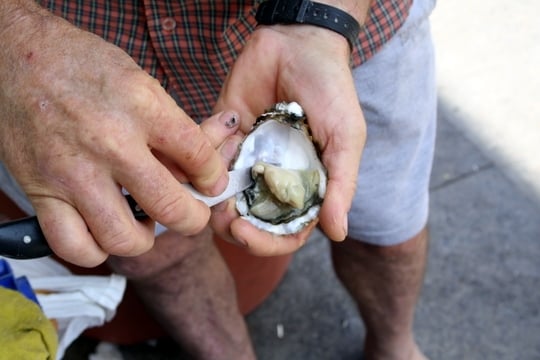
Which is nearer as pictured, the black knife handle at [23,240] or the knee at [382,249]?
the black knife handle at [23,240]

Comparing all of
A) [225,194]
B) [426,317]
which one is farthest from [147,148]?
[426,317]

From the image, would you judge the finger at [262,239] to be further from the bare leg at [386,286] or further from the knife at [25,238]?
the bare leg at [386,286]

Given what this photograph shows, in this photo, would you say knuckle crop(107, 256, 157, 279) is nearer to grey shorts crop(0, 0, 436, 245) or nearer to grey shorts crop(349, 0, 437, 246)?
grey shorts crop(0, 0, 436, 245)

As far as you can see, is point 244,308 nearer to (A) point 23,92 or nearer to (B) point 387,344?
(B) point 387,344

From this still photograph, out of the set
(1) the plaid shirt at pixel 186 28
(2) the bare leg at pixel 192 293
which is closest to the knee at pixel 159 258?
(2) the bare leg at pixel 192 293

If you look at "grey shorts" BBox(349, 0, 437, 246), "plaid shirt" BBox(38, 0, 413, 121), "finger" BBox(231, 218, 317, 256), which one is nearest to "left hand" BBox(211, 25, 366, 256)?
"finger" BBox(231, 218, 317, 256)

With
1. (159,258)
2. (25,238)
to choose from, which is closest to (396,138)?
(159,258)
